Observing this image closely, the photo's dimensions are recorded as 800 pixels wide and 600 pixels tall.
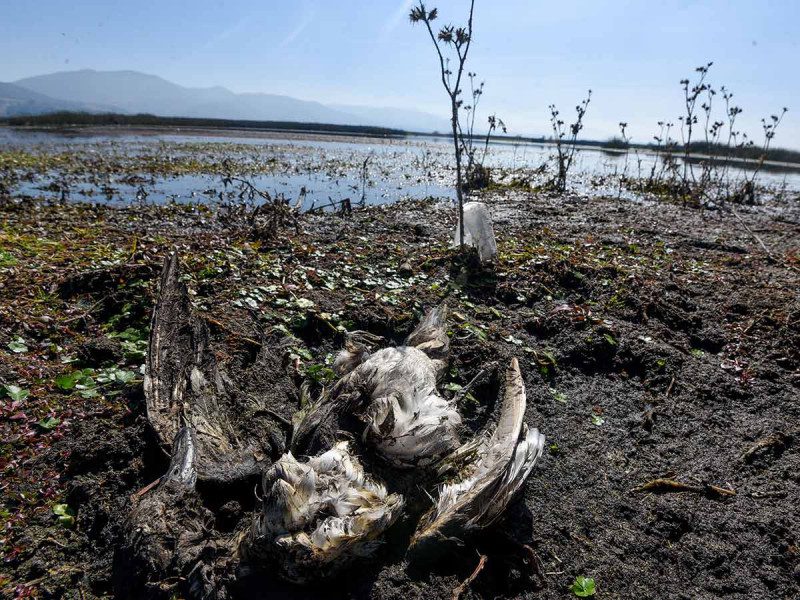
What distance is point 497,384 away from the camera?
13.3ft

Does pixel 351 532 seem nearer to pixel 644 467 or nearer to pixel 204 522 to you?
pixel 204 522

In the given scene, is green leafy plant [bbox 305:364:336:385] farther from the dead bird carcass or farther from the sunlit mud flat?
the sunlit mud flat

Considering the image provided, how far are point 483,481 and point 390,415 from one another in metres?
0.63

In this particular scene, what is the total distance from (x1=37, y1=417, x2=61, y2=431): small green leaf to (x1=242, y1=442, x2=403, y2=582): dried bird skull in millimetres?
1827

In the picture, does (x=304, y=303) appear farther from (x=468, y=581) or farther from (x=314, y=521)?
(x=468, y=581)

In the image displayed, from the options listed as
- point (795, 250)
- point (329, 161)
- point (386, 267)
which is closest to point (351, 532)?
point (386, 267)

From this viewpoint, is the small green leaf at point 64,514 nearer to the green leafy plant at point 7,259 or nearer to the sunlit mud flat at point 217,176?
the green leafy plant at point 7,259

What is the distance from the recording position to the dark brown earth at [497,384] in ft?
8.10

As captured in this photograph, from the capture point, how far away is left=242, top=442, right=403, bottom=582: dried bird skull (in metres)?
2.06

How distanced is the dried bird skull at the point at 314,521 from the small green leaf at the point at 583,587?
1.03 meters

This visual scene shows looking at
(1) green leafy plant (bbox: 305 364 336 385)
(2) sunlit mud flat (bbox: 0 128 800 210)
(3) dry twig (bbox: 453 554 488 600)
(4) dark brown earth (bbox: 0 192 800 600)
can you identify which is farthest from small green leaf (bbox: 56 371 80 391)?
(2) sunlit mud flat (bbox: 0 128 800 210)

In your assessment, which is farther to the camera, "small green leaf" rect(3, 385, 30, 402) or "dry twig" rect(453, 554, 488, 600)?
"small green leaf" rect(3, 385, 30, 402)

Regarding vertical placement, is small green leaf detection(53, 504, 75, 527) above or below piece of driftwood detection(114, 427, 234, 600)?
below

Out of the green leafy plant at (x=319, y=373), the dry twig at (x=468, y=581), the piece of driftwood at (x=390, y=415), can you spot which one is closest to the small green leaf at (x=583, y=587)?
the dry twig at (x=468, y=581)
